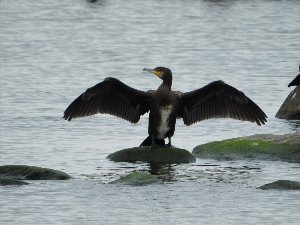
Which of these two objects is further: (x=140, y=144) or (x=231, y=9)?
(x=231, y=9)

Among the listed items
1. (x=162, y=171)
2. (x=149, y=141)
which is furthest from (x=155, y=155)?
(x=162, y=171)

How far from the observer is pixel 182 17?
132 feet

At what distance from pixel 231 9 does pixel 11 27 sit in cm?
882

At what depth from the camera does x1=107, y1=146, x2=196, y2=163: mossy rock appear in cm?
1673

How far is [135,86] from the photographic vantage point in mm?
24891

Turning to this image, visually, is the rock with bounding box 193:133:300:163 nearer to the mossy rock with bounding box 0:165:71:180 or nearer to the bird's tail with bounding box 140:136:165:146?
the bird's tail with bounding box 140:136:165:146

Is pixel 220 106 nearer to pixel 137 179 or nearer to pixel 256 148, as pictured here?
pixel 256 148

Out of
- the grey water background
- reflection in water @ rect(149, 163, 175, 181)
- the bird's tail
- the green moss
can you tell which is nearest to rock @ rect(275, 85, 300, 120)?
the grey water background

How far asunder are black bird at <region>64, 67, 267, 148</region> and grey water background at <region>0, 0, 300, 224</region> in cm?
60

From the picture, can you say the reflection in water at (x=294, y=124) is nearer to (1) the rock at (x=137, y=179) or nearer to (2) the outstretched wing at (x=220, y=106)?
(2) the outstretched wing at (x=220, y=106)

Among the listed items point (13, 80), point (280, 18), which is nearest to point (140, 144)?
point (13, 80)

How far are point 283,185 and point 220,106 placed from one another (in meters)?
2.90

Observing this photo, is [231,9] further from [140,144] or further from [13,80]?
[140,144]

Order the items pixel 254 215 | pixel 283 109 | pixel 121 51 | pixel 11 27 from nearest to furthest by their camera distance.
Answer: pixel 254 215
pixel 283 109
pixel 121 51
pixel 11 27
